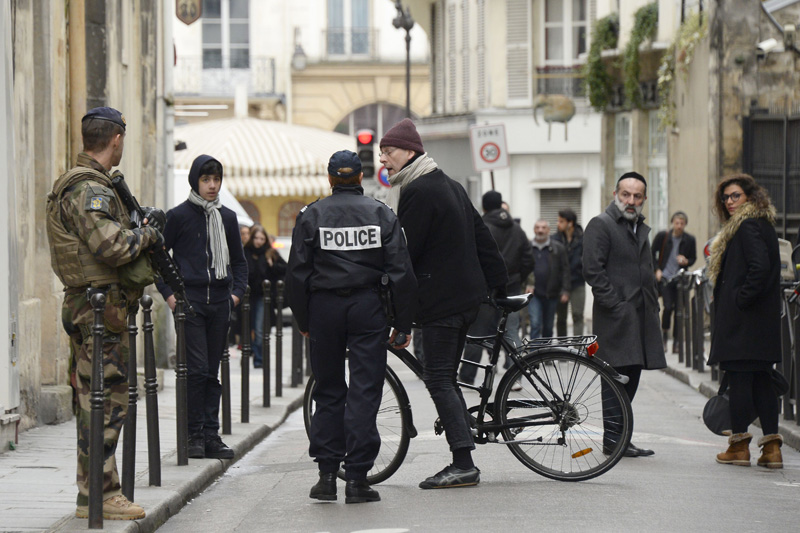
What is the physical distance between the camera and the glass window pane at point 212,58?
153 feet

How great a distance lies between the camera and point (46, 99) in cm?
1173

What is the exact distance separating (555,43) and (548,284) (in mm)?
16226

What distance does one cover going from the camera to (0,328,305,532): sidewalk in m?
7.32

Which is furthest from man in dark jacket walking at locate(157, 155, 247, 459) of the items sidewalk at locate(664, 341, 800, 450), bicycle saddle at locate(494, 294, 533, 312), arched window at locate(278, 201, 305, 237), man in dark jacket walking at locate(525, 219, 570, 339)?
arched window at locate(278, 201, 305, 237)

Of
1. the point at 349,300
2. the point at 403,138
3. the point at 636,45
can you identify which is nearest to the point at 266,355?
the point at 403,138

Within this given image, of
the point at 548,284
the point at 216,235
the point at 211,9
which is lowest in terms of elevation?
the point at 548,284

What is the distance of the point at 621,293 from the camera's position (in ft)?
31.8

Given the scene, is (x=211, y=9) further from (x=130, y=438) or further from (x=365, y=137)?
(x=130, y=438)

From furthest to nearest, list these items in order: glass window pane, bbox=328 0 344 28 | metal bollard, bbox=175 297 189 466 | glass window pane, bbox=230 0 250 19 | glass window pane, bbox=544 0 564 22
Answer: glass window pane, bbox=328 0 344 28
glass window pane, bbox=230 0 250 19
glass window pane, bbox=544 0 564 22
metal bollard, bbox=175 297 189 466

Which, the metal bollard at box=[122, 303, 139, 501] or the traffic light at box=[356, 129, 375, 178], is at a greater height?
the traffic light at box=[356, 129, 375, 178]

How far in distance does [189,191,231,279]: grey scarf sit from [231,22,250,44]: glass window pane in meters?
37.7

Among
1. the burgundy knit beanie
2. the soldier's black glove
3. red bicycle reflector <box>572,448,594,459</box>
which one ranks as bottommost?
red bicycle reflector <box>572,448,594,459</box>

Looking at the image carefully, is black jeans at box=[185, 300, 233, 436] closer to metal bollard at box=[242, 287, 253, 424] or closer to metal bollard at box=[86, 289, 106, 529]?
metal bollard at box=[242, 287, 253, 424]

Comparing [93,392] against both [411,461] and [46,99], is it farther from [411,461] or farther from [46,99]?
[46,99]
